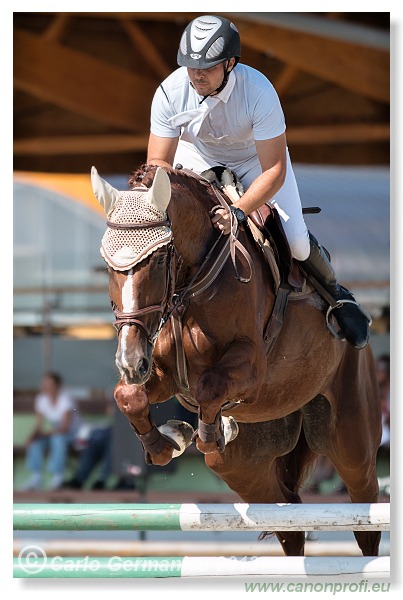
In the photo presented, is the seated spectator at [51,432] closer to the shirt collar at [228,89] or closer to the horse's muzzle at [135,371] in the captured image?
the shirt collar at [228,89]

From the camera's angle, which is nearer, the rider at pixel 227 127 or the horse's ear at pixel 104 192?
the horse's ear at pixel 104 192

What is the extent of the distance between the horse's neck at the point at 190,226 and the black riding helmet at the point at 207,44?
46 centimetres

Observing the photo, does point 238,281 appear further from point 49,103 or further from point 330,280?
point 49,103

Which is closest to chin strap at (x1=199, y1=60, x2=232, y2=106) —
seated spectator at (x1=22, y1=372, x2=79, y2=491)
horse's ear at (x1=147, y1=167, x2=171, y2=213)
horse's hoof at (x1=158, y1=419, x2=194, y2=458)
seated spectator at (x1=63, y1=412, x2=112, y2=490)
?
horse's ear at (x1=147, y1=167, x2=171, y2=213)

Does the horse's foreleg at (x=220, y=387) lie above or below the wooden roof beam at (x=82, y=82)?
above

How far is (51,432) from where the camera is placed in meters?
8.77

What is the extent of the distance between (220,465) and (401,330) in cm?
100

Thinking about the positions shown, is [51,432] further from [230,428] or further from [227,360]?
[227,360]

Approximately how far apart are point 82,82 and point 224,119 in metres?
4.51

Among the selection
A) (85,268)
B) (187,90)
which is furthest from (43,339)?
(187,90)

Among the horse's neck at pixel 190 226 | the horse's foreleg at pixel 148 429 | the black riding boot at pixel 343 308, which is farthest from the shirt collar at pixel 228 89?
the horse's foreleg at pixel 148 429

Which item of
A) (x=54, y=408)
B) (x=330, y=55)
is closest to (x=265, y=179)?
(x=330, y=55)

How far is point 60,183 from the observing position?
11.1 m

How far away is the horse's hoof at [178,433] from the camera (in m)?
3.59
